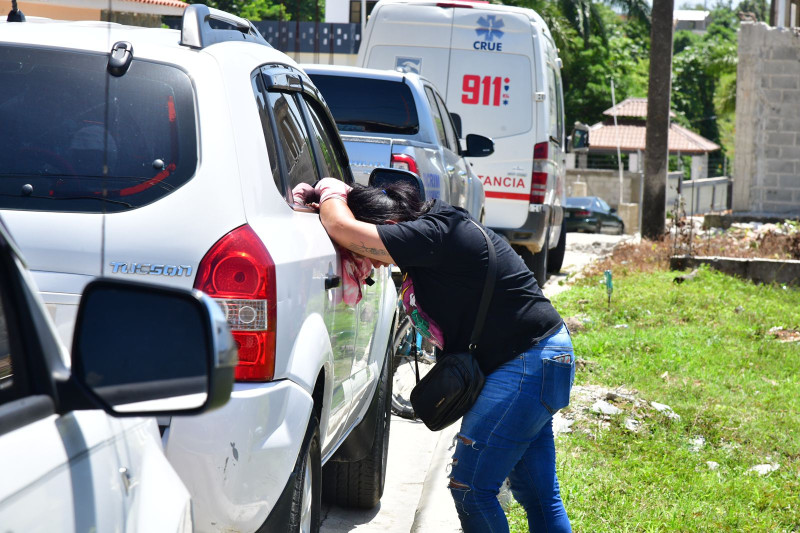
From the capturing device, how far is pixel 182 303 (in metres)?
1.72

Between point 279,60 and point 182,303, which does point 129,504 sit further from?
point 279,60

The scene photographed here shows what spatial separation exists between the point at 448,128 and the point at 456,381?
667 cm

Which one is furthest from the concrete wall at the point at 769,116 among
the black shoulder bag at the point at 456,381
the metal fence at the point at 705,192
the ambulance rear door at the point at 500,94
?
the metal fence at the point at 705,192

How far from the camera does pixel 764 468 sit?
5465 mm

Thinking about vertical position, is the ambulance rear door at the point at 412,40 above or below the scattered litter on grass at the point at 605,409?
above

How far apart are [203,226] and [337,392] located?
107cm

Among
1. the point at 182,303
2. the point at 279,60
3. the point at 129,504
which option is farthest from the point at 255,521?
the point at 279,60

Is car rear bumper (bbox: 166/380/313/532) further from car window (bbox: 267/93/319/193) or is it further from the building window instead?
the building window

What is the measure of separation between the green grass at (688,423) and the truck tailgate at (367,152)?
2.19m

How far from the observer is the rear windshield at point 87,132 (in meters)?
2.88

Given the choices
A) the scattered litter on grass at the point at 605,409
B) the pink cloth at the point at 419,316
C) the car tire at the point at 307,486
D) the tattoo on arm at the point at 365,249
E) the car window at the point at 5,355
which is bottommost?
the scattered litter on grass at the point at 605,409

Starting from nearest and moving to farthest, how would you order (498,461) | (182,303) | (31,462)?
1. (31,462)
2. (182,303)
3. (498,461)

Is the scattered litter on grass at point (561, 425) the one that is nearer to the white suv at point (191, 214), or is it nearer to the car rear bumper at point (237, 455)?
the white suv at point (191, 214)

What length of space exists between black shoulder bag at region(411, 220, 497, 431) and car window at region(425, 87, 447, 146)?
5.42 meters
